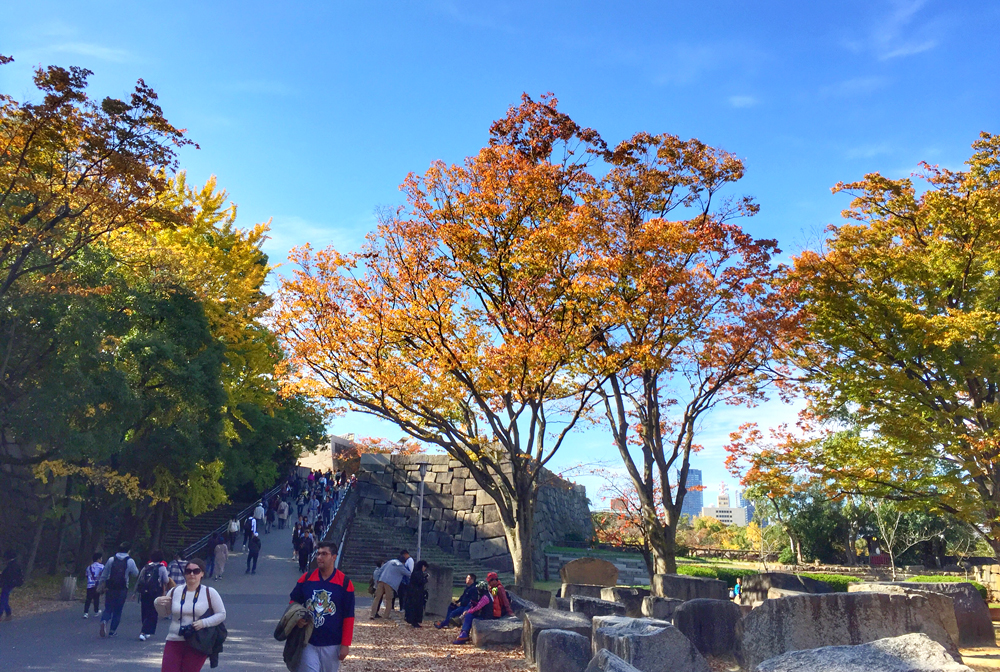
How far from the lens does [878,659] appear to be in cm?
551

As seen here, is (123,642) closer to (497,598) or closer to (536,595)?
(497,598)

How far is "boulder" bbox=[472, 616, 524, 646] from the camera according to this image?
1074 cm

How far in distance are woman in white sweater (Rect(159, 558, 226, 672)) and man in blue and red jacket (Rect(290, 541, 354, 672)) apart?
775 mm

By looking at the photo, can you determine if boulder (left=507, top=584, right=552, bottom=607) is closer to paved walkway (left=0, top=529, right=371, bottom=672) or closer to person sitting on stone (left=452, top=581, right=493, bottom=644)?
person sitting on stone (left=452, top=581, right=493, bottom=644)

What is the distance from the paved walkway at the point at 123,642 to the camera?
28.7ft

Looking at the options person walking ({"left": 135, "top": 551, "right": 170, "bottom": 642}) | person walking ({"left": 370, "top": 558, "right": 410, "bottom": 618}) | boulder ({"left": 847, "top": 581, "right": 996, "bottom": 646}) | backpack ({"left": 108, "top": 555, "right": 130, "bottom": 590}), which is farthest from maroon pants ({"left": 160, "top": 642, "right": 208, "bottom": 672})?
boulder ({"left": 847, "top": 581, "right": 996, "bottom": 646})

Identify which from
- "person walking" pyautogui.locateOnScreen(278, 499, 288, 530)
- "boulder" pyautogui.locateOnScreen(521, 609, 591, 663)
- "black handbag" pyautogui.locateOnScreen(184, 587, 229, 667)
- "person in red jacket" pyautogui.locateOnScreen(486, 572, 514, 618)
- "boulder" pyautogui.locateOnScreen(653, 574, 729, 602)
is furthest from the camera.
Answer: "person walking" pyautogui.locateOnScreen(278, 499, 288, 530)

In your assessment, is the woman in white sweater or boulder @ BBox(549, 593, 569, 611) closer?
the woman in white sweater

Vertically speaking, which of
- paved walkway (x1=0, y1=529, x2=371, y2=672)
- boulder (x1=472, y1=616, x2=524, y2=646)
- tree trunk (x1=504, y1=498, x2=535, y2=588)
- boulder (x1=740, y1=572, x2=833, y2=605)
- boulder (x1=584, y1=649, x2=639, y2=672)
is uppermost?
tree trunk (x1=504, y1=498, x2=535, y2=588)

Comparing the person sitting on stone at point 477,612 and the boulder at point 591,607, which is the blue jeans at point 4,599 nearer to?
the person sitting on stone at point 477,612

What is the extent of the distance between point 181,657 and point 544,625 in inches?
202

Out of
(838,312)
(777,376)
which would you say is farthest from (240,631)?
(838,312)

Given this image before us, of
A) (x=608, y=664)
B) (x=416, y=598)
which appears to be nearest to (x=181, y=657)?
(x=608, y=664)

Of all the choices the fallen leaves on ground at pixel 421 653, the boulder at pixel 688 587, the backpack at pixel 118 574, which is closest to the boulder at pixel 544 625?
the fallen leaves on ground at pixel 421 653
